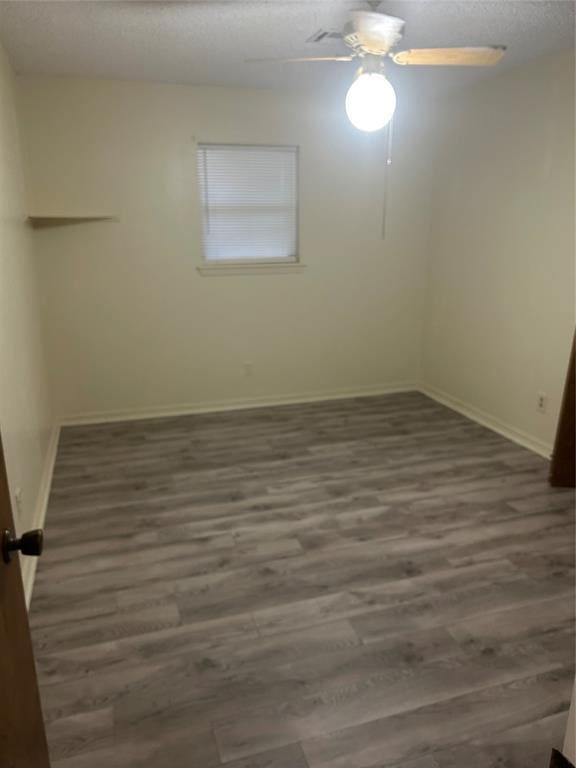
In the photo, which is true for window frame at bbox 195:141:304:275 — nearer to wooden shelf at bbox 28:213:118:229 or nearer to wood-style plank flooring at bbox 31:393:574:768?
wooden shelf at bbox 28:213:118:229

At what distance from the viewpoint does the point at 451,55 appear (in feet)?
8.13

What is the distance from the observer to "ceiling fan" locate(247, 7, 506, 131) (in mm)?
2373

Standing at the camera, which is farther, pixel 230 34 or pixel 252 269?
pixel 252 269

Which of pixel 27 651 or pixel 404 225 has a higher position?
pixel 404 225

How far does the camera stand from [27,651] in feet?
3.91

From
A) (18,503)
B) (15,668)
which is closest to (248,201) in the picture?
(18,503)

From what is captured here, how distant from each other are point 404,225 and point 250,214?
1.40 meters

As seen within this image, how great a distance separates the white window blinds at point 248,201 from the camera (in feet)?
13.8

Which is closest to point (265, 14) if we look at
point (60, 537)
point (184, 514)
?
point (184, 514)

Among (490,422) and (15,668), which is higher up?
(15,668)

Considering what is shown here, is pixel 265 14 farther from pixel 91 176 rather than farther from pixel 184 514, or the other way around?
pixel 184 514

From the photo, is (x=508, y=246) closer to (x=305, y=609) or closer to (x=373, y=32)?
(x=373, y=32)

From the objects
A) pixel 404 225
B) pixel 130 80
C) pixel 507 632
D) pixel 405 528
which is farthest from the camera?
pixel 404 225

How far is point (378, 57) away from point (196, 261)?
86.2 inches
